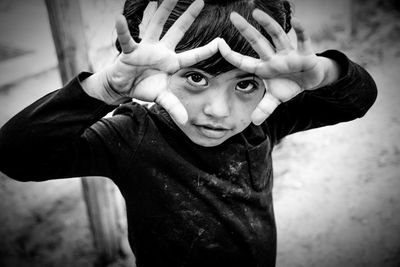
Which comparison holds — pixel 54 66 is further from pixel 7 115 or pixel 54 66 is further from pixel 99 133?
pixel 99 133

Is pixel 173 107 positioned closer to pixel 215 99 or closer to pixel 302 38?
pixel 215 99

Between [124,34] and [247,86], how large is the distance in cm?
33

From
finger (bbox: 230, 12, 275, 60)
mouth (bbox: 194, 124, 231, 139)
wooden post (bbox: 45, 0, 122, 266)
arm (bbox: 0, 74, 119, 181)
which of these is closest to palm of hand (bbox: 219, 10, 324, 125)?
finger (bbox: 230, 12, 275, 60)

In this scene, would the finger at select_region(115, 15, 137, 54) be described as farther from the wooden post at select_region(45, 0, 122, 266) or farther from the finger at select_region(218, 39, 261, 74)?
the wooden post at select_region(45, 0, 122, 266)

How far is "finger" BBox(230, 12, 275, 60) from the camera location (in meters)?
0.73

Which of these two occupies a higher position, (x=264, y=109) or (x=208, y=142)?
(x=264, y=109)

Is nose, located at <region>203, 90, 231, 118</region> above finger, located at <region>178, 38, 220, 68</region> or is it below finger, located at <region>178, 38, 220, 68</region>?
below

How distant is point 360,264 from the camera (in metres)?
1.92

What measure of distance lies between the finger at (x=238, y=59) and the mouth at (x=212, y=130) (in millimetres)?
161

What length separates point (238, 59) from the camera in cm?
75

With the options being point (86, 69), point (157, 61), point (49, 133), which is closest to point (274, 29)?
point (157, 61)

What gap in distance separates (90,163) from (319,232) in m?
1.60

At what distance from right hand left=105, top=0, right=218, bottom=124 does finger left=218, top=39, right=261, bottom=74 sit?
0.02 metres

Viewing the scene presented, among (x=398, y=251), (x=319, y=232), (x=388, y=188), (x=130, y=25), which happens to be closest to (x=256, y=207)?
(x=130, y=25)
